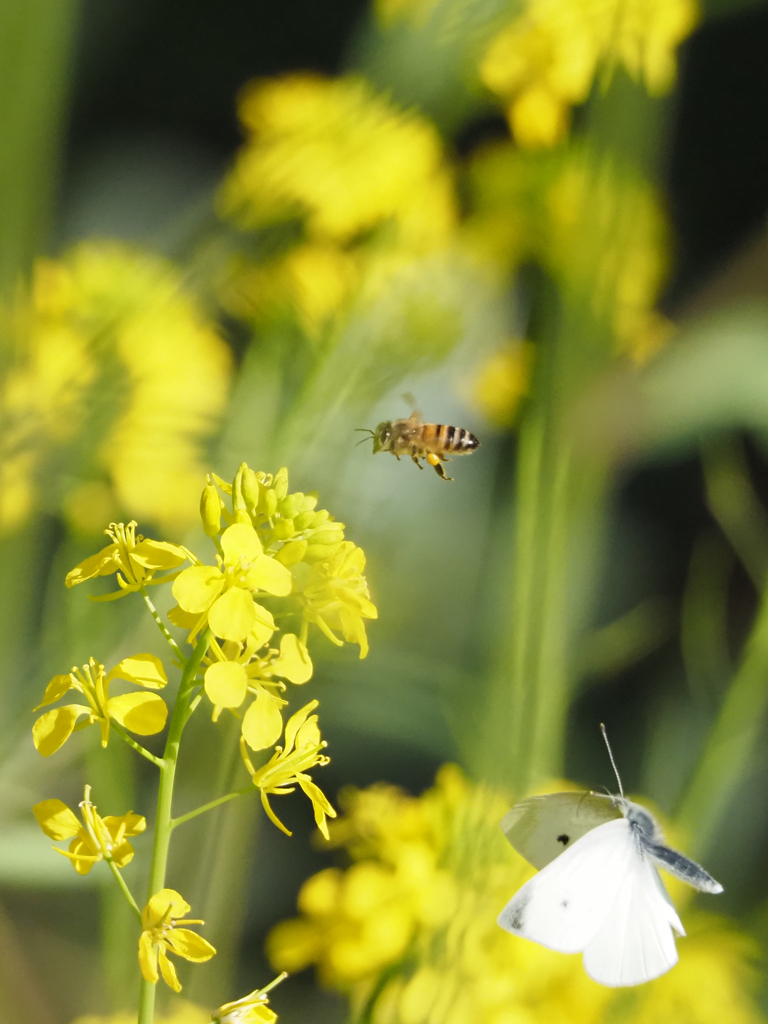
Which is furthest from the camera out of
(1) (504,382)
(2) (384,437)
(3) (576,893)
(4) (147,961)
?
(1) (504,382)

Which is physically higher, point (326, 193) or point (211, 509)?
point (326, 193)

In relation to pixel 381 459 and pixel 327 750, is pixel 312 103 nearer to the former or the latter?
pixel 381 459

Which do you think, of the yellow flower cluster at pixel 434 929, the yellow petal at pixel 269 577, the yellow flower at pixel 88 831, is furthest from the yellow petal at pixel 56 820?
the yellow flower cluster at pixel 434 929

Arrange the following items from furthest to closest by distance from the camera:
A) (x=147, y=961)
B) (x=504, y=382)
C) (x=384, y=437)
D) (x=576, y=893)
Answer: (x=504, y=382)
(x=384, y=437)
(x=576, y=893)
(x=147, y=961)

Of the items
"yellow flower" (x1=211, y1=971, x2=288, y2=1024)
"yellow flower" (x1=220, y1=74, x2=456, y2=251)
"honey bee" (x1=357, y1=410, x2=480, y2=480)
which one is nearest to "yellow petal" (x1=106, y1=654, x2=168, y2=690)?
"yellow flower" (x1=211, y1=971, x2=288, y2=1024)

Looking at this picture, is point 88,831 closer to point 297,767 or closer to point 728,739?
point 297,767

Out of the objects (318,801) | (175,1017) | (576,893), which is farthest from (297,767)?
(175,1017)

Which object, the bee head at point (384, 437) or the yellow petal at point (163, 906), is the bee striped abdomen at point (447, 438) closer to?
the bee head at point (384, 437)
